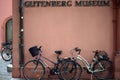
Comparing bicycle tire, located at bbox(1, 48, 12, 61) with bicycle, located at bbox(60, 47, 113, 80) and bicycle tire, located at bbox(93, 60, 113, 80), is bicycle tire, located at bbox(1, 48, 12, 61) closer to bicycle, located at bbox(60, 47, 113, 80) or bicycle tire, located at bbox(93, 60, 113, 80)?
bicycle, located at bbox(60, 47, 113, 80)

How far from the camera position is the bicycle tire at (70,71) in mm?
12875

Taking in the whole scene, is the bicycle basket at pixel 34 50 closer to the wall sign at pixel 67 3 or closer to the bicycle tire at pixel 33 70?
the bicycle tire at pixel 33 70

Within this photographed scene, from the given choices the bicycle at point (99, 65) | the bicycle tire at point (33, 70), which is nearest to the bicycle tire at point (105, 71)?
the bicycle at point (99, 65)

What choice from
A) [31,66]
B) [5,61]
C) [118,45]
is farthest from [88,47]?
[5,61]

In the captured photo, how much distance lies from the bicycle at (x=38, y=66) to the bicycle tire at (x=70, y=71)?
0.48ft

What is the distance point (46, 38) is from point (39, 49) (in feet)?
1.75

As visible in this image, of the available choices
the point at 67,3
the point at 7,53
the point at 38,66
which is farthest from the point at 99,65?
the point at 7,53

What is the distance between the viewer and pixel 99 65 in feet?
42.5

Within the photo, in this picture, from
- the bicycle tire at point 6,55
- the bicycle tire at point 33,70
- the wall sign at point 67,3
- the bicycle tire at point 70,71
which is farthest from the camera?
the bicycle tire at point 6,55

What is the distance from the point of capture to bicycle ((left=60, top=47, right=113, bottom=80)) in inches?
508

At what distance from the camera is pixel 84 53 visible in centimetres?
1320

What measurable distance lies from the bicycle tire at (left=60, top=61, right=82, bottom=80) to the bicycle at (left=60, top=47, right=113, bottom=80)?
0.19 ft

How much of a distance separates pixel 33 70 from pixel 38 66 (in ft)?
0.76

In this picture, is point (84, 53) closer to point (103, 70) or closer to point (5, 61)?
point (103, 70)
